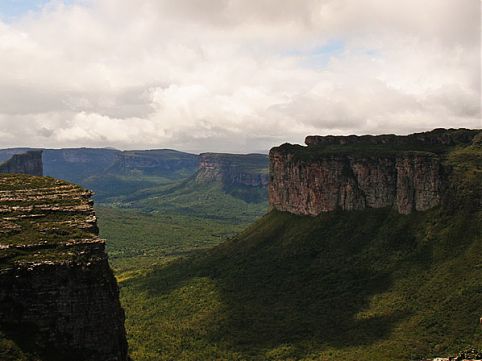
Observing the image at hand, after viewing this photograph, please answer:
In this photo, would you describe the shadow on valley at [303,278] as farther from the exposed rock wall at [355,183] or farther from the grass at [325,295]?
the exposed rock wall at [355,183]

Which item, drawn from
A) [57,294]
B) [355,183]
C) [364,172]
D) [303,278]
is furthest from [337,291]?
[57,294]

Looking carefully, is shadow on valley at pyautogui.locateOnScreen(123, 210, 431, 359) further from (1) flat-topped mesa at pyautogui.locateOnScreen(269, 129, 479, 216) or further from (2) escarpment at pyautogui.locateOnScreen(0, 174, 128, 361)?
(2) escarpment at pyautogui.locateOnScreen(0, 174, 128, 361)

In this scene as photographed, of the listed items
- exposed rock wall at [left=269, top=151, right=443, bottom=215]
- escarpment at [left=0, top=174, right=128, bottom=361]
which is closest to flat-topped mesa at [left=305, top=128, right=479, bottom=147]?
exposed rock wall at [left=269, top=151, right=443, bottom=215]

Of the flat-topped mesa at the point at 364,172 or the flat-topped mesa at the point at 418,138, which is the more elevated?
the flat-topped mesa at the point at 418,138

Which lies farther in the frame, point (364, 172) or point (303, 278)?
point (364, 172)

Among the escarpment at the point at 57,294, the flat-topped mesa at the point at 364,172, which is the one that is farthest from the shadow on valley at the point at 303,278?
the escarpment at the point at 57,294

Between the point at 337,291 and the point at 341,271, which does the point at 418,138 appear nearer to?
the point at 341,271

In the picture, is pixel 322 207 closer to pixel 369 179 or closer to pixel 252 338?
pixel 369 179
